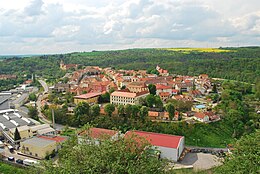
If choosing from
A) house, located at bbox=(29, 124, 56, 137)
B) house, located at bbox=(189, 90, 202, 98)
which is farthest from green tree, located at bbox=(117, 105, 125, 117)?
house, located at bbox=(189, 90, 202, 98)

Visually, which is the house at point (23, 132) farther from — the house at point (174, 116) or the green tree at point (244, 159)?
the green tree at point (244, 159)

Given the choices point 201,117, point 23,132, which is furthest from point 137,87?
point 23,132

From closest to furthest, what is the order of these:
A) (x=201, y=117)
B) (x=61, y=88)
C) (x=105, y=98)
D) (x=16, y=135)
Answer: (x=16, y=135)
(x=201, y=117)
(x=105, y=98)
(x=61, y=88)

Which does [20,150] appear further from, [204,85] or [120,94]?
[204,85]

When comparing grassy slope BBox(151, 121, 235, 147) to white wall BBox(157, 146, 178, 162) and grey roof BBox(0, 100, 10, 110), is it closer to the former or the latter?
white wall BBox(157, 146, 178, 162)

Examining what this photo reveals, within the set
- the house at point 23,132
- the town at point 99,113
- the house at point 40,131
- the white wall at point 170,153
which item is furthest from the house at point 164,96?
the house at point 23,132

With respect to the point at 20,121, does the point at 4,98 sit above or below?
below

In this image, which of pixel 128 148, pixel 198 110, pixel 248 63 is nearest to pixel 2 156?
pixel 128 148

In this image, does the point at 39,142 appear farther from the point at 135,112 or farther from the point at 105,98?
the point at 105,98
